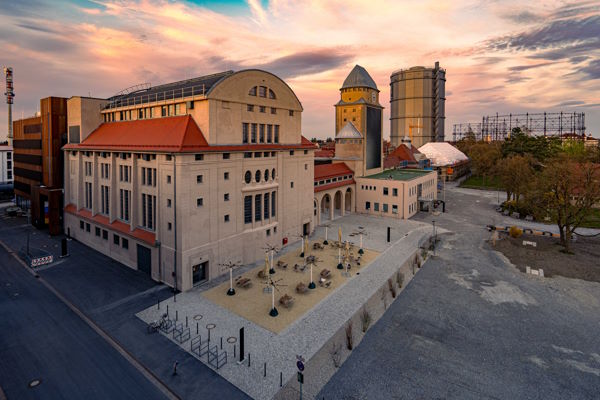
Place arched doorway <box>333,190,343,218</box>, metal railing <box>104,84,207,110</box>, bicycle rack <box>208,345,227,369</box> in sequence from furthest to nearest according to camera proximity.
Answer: arched doorway <box>333,190,343,218</box> → metal railing <box>104,84,207,110</box> → bicycle rack <box>208,345,227,369</box>

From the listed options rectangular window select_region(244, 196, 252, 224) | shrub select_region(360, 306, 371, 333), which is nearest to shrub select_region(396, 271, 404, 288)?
Result: shrub select_region(360, 306, 371, 333)

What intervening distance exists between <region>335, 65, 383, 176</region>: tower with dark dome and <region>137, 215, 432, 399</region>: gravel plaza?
33.0 metres

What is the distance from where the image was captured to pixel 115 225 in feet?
130

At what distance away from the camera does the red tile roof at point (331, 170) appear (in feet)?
199

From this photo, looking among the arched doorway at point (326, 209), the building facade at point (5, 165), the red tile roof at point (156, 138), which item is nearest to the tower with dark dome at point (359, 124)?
the arched doorway at point (326, 209)

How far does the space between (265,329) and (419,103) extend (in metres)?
151

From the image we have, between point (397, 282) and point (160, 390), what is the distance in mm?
23807

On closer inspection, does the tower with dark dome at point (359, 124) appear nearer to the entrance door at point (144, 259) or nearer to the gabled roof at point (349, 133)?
the gabled roof at point (349, 133)

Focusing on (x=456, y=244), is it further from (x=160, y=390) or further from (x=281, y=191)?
(x=160, y=390)

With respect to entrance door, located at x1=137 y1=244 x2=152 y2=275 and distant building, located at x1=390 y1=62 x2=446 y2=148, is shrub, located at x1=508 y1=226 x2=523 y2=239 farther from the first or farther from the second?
distant building, located at x1=390 y1=62 x2=446 y2=148

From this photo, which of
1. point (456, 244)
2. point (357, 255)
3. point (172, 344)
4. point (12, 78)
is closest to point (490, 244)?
point (456, 244)

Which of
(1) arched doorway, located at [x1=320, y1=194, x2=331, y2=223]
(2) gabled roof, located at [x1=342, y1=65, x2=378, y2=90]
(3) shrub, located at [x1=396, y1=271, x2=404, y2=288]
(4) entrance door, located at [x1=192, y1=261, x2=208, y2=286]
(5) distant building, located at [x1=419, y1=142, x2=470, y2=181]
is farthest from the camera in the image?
(5) distant building, located at [x1=419, y1=142, x2=470, y2=181]

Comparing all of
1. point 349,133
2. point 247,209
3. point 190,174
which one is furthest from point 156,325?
point 349,133

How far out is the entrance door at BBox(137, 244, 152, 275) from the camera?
35.8m
